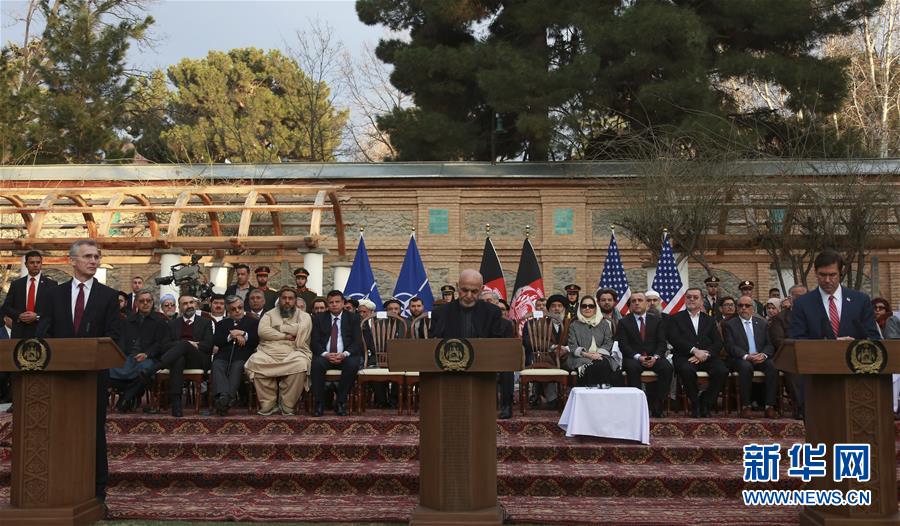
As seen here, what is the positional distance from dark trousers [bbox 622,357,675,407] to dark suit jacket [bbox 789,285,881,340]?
133 inches

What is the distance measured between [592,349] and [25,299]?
6.31 meters

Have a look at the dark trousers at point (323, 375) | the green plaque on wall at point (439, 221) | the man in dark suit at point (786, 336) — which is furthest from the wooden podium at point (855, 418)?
the green plaque on wall at point (439, 221)

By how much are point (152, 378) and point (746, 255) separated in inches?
554

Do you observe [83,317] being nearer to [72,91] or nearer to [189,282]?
[189,282]

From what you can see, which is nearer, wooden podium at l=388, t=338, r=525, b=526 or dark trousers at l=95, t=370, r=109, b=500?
wooden podium at l=388, t=338, r=525, b=526

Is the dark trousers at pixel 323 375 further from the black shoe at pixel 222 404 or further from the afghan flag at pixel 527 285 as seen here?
the afghan flag at pixel 527 285

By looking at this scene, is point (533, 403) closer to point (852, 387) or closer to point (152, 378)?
point (152, 378)

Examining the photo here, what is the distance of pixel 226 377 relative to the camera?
1052cm

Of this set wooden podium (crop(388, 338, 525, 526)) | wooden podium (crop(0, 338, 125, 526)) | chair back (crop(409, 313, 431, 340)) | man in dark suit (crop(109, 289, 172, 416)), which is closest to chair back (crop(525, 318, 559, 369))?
chair back (crop(409, 313, 431, 340))

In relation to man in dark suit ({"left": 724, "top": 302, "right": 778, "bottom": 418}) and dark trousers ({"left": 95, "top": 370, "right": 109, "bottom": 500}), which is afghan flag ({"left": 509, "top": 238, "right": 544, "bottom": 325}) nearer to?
man in dark suit ({"left": 724, "top": 302, "right": 778, "bottom": 418})

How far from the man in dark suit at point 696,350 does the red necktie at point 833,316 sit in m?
3.44

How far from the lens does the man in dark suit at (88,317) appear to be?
6.74 m

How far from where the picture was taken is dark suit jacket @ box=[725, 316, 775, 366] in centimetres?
1060

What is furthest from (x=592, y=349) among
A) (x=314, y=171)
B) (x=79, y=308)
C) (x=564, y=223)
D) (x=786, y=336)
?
(x=314, y=171)
